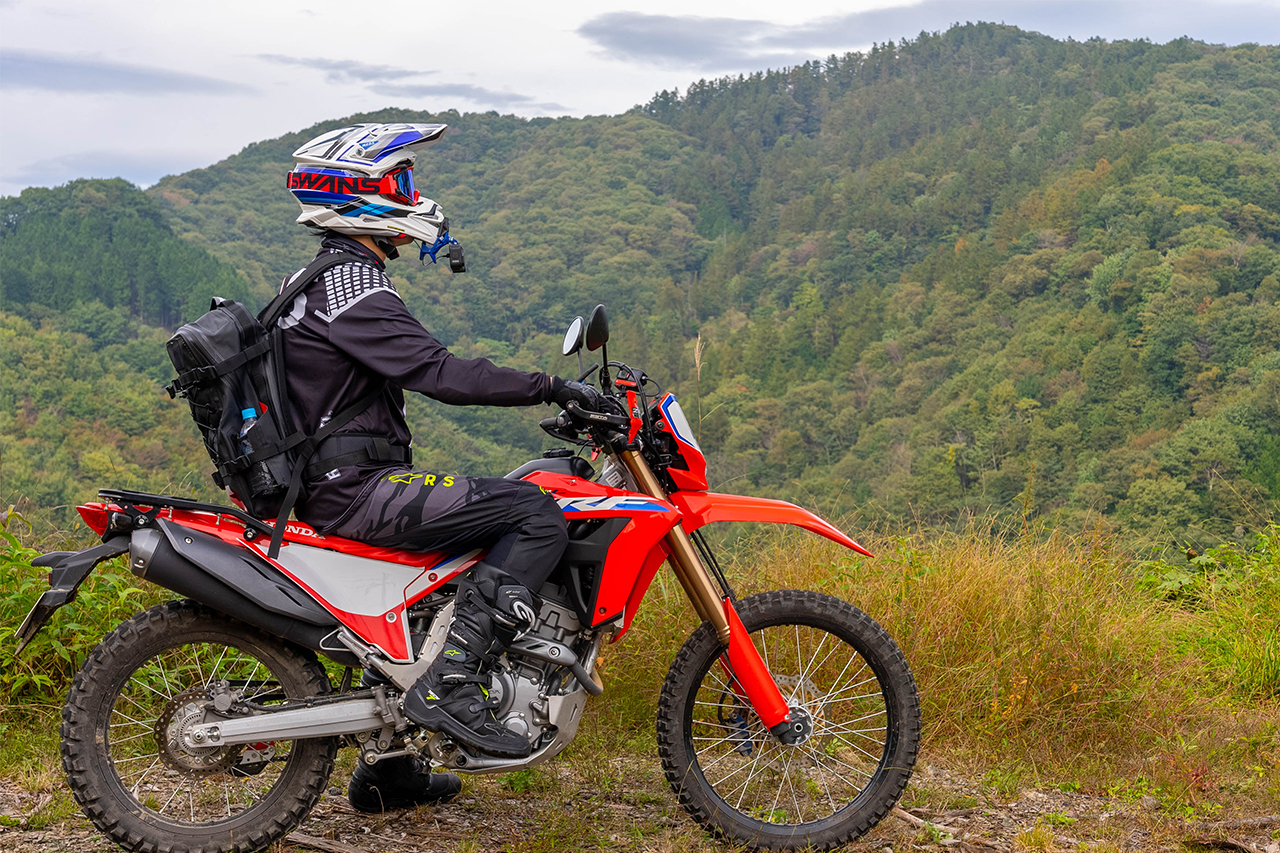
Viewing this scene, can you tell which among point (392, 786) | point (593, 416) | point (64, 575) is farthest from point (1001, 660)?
point (64, 575)

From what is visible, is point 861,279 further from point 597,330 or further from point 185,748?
point 185,748

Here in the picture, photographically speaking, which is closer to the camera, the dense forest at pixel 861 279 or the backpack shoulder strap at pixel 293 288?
the backpack shoulder strap at pixel 293 288

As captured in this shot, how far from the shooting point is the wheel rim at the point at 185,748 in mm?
3365

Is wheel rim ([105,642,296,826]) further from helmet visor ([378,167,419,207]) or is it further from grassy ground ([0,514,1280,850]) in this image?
helmet visor ([378,167,419,207])

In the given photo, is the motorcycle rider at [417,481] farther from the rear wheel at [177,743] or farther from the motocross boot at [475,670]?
the rear wheel at [177,743]

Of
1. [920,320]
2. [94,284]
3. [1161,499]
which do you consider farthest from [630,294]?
[1161,499]

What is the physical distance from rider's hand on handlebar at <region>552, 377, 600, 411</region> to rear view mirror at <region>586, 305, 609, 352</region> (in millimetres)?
161

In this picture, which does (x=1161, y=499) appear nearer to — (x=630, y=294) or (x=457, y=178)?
(x=630, y=294)

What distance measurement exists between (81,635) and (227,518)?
1.84 m

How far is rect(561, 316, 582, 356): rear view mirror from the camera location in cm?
327

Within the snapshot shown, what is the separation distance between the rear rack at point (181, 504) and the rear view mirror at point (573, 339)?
1.08 m

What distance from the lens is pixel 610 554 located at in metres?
3.48

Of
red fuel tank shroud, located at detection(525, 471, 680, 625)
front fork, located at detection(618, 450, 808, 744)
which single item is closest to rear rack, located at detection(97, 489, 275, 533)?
red fuel tank shroud, located at detection(525, 471, 680, 625)

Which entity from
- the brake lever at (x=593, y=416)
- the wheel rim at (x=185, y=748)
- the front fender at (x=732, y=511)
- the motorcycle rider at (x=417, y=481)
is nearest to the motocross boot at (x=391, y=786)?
→ the wheel rim at (x=185, y=748)
